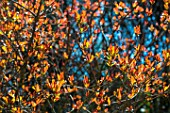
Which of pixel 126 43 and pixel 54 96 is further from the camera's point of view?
pixel 126 43

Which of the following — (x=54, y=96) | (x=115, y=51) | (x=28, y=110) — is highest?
(x=115, y=51)

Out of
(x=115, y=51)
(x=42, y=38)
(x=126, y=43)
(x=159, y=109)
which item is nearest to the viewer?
(x=115, y=51)

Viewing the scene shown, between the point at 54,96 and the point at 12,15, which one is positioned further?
the point at 12,15

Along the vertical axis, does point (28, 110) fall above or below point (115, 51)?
below

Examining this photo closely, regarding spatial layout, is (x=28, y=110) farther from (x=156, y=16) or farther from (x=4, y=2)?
(x=156, y=16)

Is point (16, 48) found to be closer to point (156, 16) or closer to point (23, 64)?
point (23, 64)

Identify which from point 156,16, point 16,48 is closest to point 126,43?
point 156,16

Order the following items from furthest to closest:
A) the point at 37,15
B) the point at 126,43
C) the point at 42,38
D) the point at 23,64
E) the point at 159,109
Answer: the point at 159,109 → the point at 126,43 → the point at 42,38 → the point at 23,64 → the point at 37,15

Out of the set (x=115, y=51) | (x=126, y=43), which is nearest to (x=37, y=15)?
(x=115, y=51)

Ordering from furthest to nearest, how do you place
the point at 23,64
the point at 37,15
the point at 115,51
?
→ the point at 23,64 → the point at 37,15 → the point at 115,51
